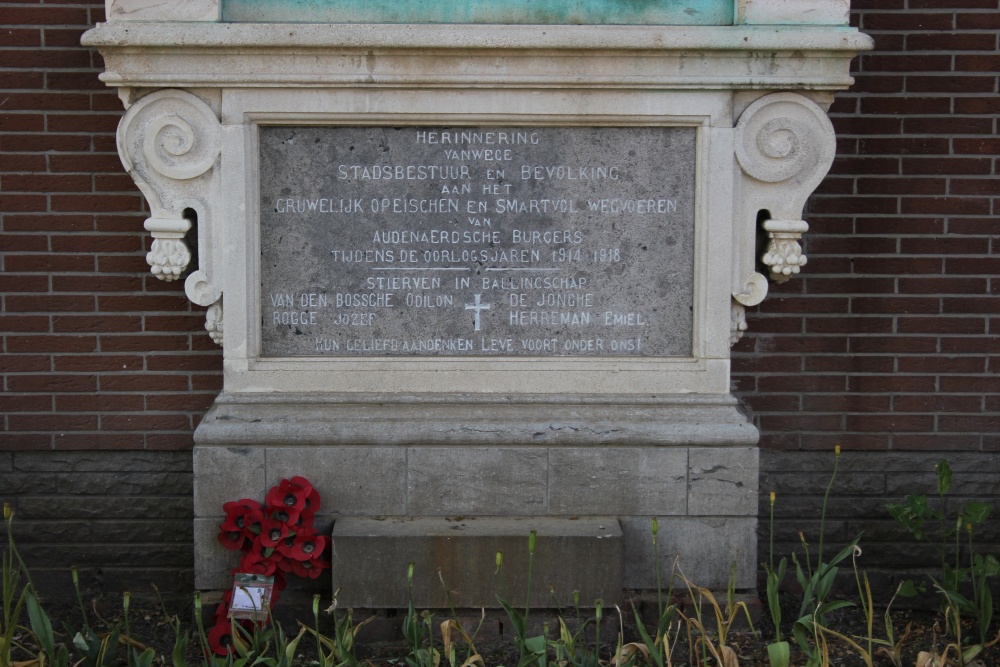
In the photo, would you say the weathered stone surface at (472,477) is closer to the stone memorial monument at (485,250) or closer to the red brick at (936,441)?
the stone memorial monument at (485,250)

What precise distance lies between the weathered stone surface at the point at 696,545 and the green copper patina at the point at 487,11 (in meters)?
1.82

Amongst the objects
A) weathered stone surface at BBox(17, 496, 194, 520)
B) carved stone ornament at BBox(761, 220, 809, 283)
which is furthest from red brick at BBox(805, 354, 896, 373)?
weathered stone surface at BBox(17, 496, 194, 520)

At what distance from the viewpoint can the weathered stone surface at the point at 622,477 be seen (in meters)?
4.09

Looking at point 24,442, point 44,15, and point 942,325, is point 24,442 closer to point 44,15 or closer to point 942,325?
point 44,15

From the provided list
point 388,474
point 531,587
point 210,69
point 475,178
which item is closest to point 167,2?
point 210,69

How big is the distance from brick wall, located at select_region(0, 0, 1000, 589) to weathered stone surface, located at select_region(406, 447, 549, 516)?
42.4 inches

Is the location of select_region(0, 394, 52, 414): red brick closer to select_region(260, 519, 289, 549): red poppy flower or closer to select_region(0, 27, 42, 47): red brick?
select_region(260, 519, 289, 549): red poppy flower

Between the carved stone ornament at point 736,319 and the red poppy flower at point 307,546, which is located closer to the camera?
the red poppy flower at point 307,546

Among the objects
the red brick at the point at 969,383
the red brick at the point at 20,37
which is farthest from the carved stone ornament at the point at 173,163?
the red brick at the point at 969,383

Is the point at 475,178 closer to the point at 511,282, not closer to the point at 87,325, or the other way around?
the point at 511,282

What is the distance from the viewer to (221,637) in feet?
12.9

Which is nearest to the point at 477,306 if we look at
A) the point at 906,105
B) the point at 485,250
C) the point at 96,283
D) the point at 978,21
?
the point at 485,250

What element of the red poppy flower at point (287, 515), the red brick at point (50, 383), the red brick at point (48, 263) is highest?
the red brick at point (48, 263)

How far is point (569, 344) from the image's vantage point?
4.19 m
